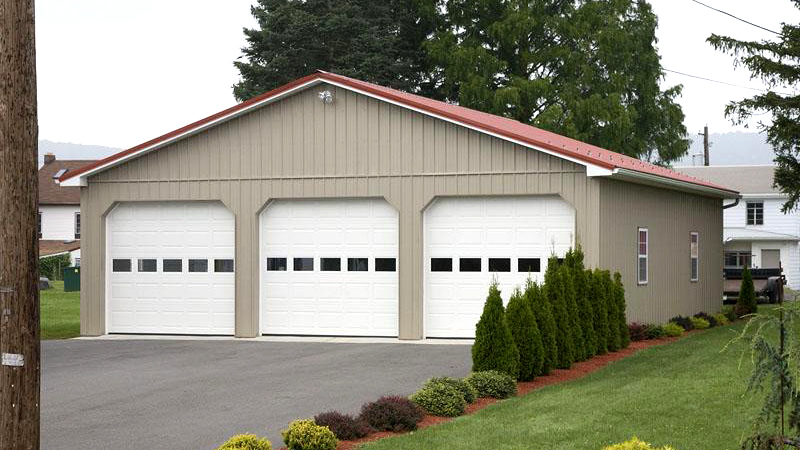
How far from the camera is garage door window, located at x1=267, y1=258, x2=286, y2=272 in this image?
21.7 metres

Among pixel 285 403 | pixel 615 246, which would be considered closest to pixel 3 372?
pixel 285 403

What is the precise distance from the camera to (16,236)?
277 inches

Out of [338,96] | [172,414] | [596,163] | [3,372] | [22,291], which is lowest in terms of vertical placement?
[172,414]

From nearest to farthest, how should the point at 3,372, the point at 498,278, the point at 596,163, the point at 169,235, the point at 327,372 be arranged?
1. the point at 3,372
2. the point at 327,372
3. the point at 596,163
4. the point at 498,278
5. the point at 169,235

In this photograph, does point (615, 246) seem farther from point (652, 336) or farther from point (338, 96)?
point (338, 96)

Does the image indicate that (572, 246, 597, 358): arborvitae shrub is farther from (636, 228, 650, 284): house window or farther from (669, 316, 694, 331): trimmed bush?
(669, 316, 694, 331): trimmed bush

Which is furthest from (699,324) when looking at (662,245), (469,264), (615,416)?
(615,416)


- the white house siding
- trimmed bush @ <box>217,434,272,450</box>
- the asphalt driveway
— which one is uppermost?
the white house siding

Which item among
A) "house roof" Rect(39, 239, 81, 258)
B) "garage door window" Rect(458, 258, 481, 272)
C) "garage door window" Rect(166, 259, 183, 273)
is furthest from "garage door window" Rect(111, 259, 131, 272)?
"house roof" Rect(39, 239, 81, 258)

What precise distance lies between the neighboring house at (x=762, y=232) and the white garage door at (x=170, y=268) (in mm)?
36498

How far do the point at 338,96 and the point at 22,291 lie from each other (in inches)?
575

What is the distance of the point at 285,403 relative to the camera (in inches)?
511

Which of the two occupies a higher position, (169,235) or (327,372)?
(169,235)

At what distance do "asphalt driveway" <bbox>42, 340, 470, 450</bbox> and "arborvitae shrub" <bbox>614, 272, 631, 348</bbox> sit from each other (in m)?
2.66
